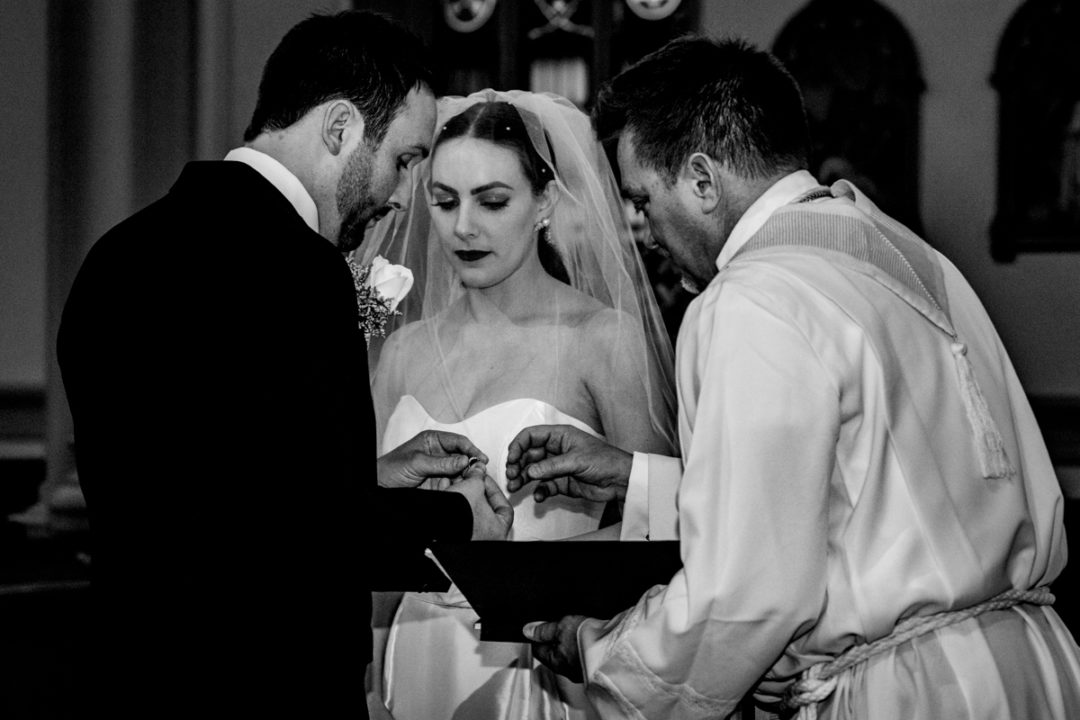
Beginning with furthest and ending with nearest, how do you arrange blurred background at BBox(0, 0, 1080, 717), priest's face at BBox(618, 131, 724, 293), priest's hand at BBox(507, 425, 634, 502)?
blurred background at BBox(0, 0, 1080, 717) < priest's hand at BBox(507, 425, 634, 502) < priest's face at BBox(618, 131, 724, 293)

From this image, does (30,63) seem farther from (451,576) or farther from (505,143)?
(451,576)

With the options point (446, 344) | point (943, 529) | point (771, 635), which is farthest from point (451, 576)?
point (446, 344)

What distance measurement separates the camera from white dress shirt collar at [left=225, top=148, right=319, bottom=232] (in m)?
2.19

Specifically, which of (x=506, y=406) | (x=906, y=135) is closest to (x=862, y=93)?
(x=906, y=135)

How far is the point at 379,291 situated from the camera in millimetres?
3035

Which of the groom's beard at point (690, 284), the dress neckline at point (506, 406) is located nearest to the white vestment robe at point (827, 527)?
the groom's beard at point (690, 284)

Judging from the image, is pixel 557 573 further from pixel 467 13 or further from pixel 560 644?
pixel 467 13

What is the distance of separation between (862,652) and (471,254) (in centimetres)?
156

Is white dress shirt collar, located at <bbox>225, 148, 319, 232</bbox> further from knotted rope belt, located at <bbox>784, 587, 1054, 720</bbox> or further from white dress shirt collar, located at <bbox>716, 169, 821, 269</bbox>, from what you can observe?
knotted rope belt, located at <bbox>784, 587, 1054, 720</bbox>

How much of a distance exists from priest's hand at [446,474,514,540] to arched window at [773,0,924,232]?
19.2ft

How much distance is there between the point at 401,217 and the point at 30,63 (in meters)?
5.98

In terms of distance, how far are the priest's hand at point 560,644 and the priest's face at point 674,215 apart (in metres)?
0.69

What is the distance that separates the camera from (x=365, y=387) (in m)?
1.99

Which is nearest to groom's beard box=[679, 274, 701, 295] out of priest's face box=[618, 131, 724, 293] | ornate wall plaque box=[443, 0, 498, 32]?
priest's face box=[618, 131, 724, 293]
